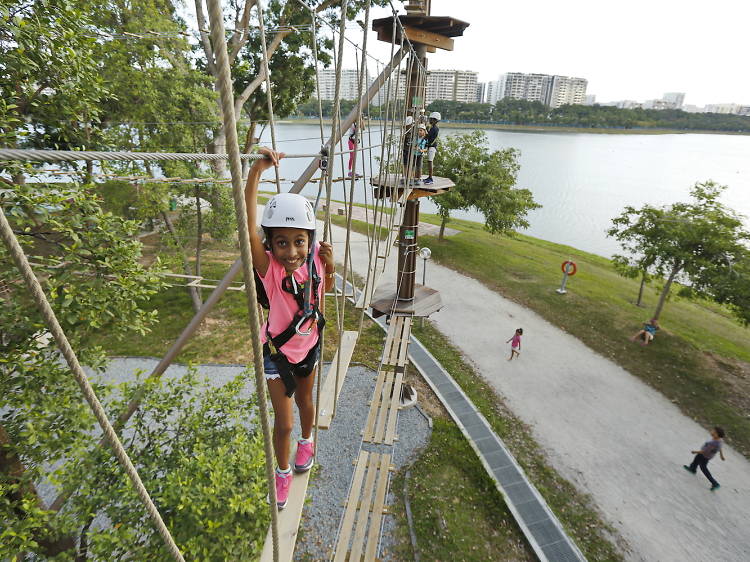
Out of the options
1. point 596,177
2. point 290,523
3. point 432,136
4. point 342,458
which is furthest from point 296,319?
point 596,177

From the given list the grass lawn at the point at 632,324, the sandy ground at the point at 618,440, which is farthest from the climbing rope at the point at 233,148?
the grass lawn at the point at 632,324

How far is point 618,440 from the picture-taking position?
7.06 m

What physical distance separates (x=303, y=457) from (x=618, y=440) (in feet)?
23.0

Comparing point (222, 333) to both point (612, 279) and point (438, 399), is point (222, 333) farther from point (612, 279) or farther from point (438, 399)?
point (612, 279)

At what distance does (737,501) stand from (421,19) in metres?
8.37

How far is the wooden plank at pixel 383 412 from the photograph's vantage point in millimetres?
5320

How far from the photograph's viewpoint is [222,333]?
32.2 feet

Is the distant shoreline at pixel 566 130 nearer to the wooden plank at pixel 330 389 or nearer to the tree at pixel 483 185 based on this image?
the tree at pixel 483 185

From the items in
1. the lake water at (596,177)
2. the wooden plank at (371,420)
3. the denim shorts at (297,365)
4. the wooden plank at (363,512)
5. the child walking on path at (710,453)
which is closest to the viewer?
the denim shorts at (297,365)

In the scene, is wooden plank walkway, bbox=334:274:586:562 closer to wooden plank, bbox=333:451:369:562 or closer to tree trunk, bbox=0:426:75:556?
wooden plank, bbox=333:451:369:562

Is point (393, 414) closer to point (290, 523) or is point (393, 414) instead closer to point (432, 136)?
point (290, 523)

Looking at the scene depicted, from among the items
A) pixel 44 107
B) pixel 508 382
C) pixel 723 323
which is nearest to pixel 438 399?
pixel 508 382

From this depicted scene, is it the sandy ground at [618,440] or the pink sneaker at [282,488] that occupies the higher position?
the pink sneaker at [282,488]

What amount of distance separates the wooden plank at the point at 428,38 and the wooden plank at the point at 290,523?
4984 millimetres
